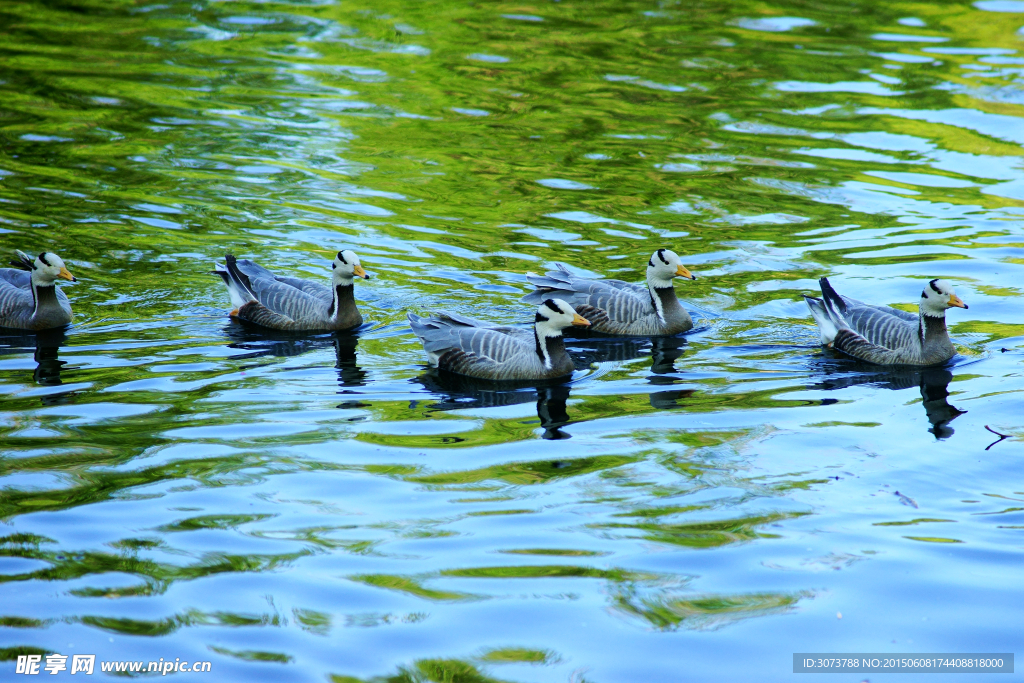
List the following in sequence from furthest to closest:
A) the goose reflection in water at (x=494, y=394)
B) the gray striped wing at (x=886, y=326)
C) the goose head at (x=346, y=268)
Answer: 1. the goose head at (x=346, y=268)
2. the gray striped wing at (x=886, y=326)
3. the goose reflection in water at (x=494, y=394)

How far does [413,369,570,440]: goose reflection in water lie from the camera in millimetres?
11273

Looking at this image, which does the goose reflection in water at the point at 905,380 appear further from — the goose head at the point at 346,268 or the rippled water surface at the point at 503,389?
the goose head at the point at 346,268

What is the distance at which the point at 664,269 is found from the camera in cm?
1369

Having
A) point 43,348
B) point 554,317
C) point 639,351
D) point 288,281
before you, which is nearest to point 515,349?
point 554,317

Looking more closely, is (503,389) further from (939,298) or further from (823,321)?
(939,298)

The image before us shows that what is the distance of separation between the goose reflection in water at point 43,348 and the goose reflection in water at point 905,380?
851cm

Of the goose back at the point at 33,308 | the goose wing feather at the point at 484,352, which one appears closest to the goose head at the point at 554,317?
the goose wing feather at the point at 484,352

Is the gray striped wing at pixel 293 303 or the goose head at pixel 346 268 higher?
the goose head at pixel 346 268

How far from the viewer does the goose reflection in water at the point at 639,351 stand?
1240 cm

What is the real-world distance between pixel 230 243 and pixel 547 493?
9.16m

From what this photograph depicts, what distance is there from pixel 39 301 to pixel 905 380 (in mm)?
10448

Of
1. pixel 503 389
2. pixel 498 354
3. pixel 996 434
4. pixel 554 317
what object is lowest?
pixel 503 389

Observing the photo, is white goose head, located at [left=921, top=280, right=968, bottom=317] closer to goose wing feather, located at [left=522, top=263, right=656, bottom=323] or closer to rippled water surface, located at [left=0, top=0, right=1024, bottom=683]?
rippled water surface, located at [left=0, top=0, right=1024, bottom=683]

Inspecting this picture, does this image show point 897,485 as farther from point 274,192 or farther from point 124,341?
point 274,192
